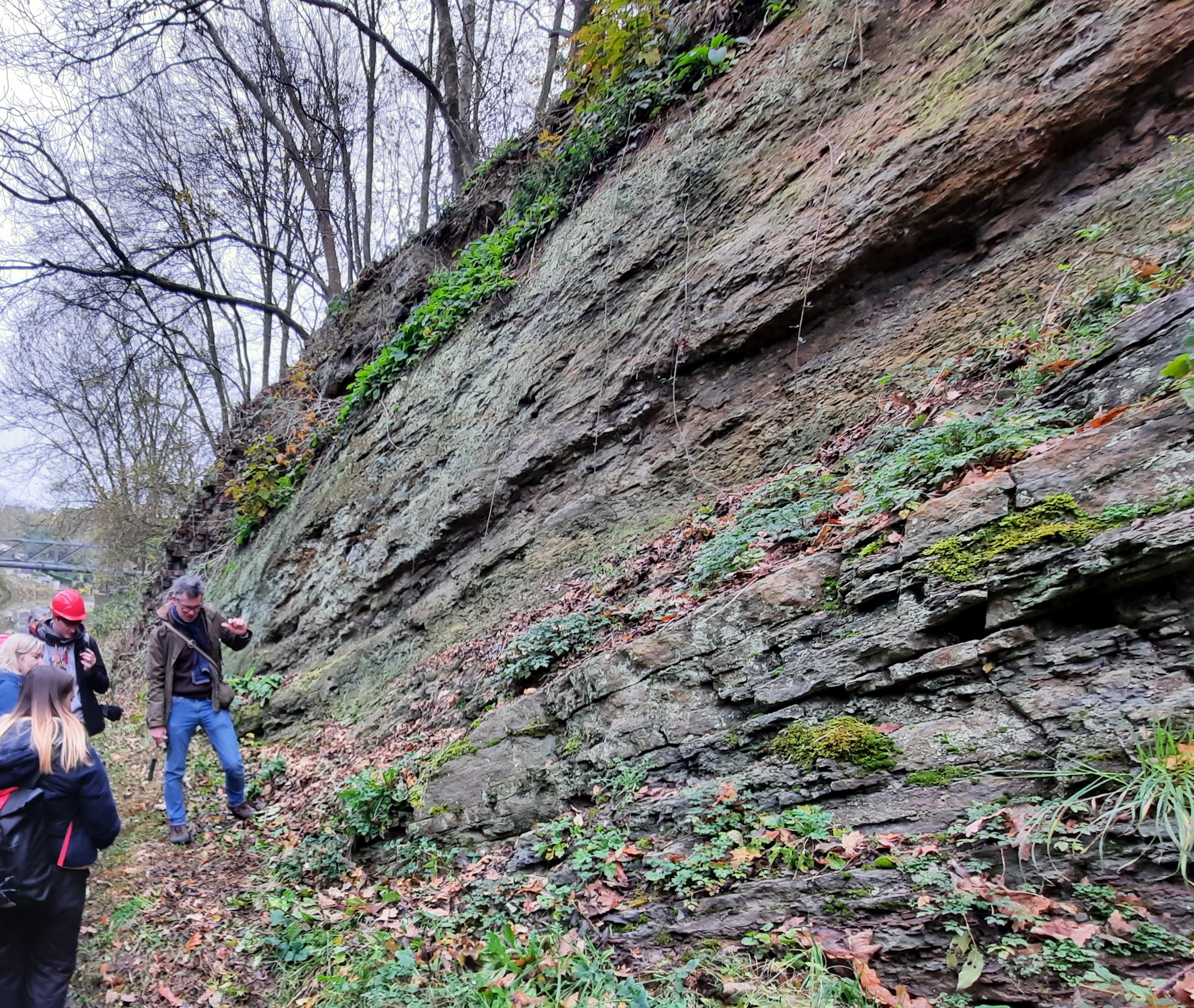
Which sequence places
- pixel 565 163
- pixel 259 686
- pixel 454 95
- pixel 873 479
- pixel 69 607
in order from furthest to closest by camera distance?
pixel 454 95 < pixel 565 163 < pixel 259 686 < pixel 69 607 < pixel 873 479

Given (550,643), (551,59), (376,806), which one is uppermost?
(551,59)

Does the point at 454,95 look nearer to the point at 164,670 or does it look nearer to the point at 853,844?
the point at 164,670

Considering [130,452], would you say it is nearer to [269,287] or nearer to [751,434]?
[269,287]

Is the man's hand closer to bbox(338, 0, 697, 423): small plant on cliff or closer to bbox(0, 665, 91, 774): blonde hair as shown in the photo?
bbox(0, 665, 91, 774): blonde hair

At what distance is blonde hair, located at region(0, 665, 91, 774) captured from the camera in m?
2.94

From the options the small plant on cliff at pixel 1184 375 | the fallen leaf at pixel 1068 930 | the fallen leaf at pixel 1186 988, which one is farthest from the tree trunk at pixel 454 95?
the fallen leaf at pixel 1186 988

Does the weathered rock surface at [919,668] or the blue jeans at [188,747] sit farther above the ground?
the blue jeans at [188,747]

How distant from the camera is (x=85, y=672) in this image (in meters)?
5.11

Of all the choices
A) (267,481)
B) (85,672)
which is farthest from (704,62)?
(267,481)

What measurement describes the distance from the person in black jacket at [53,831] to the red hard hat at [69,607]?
7.38 feet

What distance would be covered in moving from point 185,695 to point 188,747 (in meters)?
0.43

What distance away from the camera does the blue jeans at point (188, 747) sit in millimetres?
5234

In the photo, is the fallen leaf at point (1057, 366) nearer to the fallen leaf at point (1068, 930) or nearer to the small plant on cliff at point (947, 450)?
the small plant on cliff at point (947, 450)

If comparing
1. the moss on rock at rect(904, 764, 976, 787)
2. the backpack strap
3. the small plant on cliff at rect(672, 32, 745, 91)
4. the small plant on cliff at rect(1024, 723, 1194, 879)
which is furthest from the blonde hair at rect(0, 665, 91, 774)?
the small plant on cliff at rect(672, 32, 745, 91)
